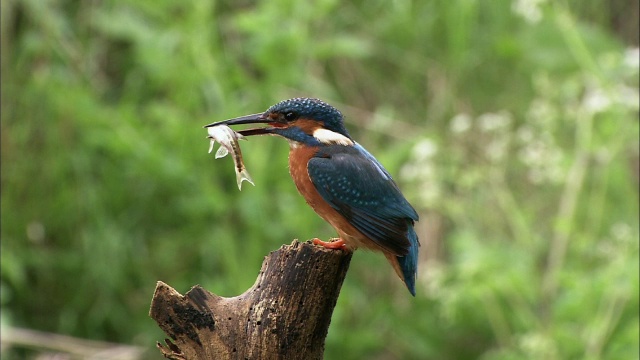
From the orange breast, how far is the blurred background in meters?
1.42

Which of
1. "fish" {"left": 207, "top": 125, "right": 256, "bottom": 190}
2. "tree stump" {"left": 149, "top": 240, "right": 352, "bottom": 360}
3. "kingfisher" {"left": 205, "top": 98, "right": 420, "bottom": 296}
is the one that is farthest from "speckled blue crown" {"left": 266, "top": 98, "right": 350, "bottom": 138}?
"tree stump" {"left": 149, "top": 240, "right": 352, "bottom": 360}

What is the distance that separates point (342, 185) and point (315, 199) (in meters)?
0.10

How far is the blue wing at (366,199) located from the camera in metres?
2.66

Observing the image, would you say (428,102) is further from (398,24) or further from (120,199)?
(120,199)

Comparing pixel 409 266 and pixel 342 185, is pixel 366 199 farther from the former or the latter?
pixel 409 266

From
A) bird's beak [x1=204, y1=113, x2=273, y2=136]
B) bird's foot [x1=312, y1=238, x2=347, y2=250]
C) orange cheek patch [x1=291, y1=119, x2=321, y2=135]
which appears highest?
orange cheek patch [x1=291, y1=119, x2=321, y2=135]

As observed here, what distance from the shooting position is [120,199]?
499 centimetres

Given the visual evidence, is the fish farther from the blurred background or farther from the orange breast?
the blurred background

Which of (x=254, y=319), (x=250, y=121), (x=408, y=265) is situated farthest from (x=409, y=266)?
(x=254, y=319)

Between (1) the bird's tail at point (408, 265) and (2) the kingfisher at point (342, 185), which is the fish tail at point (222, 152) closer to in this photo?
(2) the kingfisher at point (342, 185)

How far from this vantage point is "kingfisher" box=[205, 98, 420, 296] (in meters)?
2.67

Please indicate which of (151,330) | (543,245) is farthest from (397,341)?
(151,330)

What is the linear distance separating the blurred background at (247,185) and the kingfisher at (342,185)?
1385mm

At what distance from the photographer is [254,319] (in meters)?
2.17
